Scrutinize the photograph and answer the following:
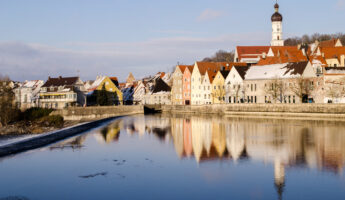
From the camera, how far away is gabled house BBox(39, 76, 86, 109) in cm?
8112

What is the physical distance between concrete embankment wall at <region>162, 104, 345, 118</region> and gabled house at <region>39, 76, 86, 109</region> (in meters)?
19.0

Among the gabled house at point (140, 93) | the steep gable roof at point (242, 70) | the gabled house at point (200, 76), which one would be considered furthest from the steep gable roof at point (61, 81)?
the steep gable roof at point (242, 70)

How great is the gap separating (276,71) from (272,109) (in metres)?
10.7

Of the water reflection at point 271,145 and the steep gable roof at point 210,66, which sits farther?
the steep gable roof at point 210,66

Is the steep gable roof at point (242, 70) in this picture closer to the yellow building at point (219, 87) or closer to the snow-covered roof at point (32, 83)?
the yellow building at point (219, 87)

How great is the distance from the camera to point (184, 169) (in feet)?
74.9

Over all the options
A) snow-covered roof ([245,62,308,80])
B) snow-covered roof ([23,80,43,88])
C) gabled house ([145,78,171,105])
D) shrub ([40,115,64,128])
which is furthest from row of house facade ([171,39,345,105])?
shrub ([40,115,64,128])

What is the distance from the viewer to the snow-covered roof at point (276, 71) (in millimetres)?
65188

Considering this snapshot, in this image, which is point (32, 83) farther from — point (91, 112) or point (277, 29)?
point (277, 29)

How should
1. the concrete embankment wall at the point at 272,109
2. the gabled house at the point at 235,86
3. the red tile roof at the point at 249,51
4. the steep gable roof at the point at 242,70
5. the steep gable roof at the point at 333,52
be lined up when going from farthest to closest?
the red tile roof at the point at 249,51
the steep gable roof at the point at 333,52
the steep gable roof at the point at 242,70
the gabled house at the point at 235,86
the concrete embankment wall at the point at 272,109

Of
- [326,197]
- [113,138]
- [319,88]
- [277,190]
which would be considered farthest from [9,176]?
[319,88]

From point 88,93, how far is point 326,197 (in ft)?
252

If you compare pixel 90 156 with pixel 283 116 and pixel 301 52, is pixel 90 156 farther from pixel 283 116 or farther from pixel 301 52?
pixel 301 52

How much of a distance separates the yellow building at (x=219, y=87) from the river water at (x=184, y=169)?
42.5 metres
